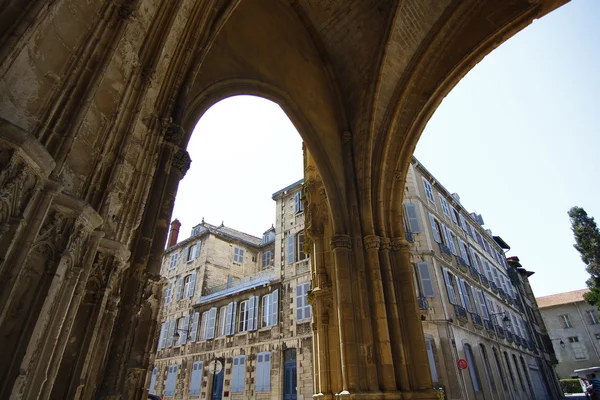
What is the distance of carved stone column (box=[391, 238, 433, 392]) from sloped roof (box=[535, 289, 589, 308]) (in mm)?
32171

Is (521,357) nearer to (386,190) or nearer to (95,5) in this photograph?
(386,190)

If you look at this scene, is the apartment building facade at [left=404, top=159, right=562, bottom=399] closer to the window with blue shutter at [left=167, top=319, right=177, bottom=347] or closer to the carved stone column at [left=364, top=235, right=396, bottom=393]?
the carved stone column at [left=364, top=235, right=396, bottom=393]

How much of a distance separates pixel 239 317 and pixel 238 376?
2381 millimetres

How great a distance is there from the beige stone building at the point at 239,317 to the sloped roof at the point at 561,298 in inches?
1029

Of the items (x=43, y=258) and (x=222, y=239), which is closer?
(x=43, y=258)

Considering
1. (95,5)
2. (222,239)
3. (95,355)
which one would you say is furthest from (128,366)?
(222,239)

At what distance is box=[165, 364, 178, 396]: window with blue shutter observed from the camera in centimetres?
1711

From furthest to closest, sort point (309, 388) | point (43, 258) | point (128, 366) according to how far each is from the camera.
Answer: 1. point (309, 388)
2. point (128, 366)
3. point (43, 258)

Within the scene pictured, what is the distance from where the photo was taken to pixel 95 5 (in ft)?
6.88

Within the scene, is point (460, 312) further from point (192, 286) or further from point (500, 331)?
point (192, 286)

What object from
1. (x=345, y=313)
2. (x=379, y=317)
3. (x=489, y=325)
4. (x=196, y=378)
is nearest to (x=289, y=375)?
(x=196, y=378)

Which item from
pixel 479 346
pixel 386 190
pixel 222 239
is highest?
pixel 222 239

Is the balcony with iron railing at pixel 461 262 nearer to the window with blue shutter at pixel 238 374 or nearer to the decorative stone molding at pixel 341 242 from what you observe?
the window with blue shutter at pixel 238 374

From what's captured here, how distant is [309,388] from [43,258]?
12169mm
